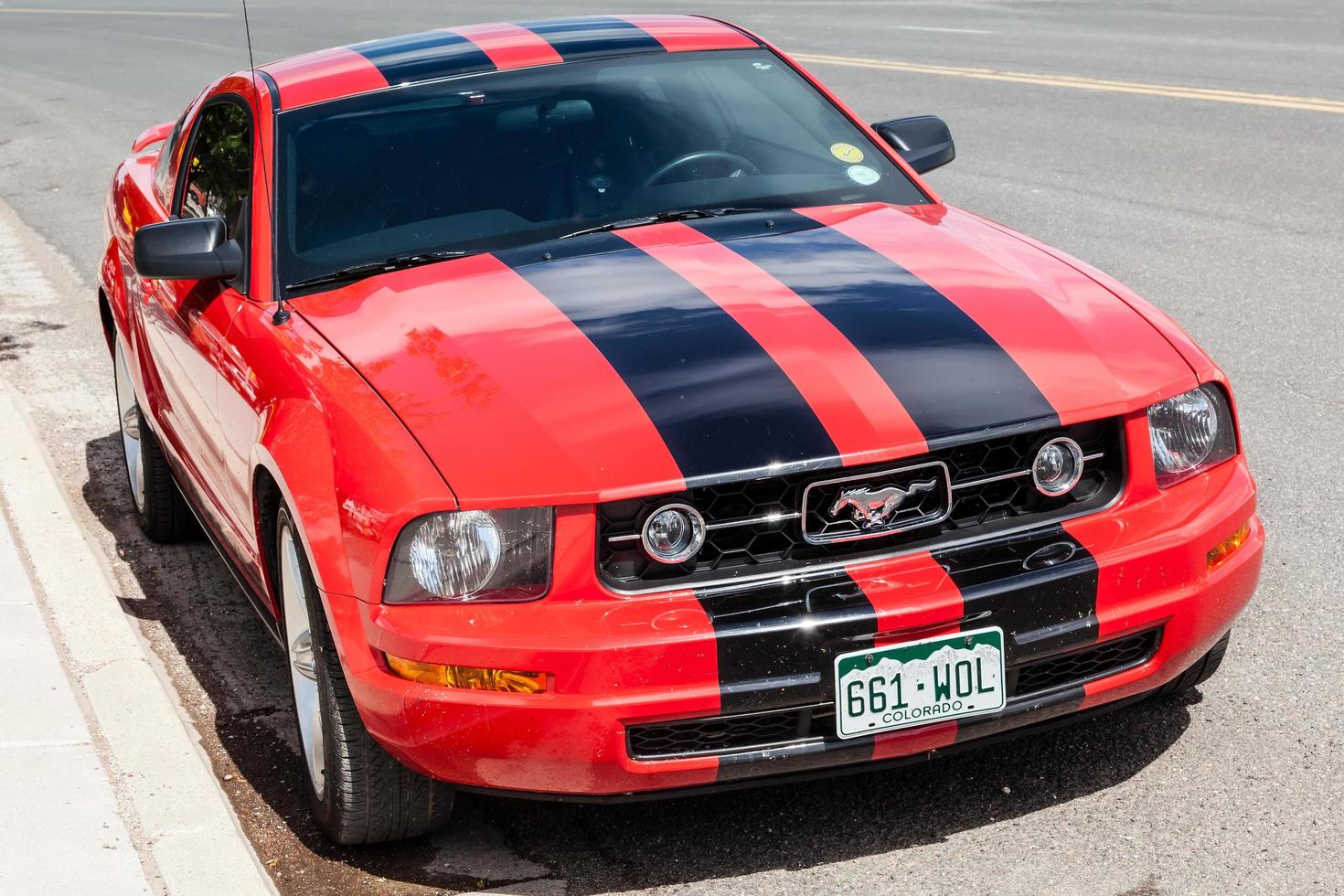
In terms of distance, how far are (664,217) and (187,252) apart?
46.2 inches

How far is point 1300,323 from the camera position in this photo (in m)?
7.02

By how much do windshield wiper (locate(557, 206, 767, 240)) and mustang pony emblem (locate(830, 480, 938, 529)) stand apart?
1.33m

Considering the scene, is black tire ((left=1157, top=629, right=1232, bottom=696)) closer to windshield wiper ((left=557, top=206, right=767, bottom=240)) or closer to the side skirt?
windshield wiper ((left=557, top=206, right=767, bottom=240))

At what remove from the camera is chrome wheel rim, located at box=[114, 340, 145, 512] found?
222 inches

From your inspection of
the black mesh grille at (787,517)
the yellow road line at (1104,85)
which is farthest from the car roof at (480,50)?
the yellow road line at (1104,85)

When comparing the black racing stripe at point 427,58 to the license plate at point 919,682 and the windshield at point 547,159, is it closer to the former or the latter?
the windshield at point 547,159

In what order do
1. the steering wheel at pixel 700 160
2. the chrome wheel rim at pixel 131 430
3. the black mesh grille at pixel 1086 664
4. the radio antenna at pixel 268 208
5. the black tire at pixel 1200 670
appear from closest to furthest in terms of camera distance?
the black mesh grille at pixel 1086 664, the black tire at pixel 1200 670, the radio antenna at pixel 268 208, the steering wheel at pixel 700 160, the chrome wheel rim at pixel 131 430

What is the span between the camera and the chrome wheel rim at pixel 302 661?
3551mm

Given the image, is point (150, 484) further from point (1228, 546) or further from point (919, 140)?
point (1228, 546)

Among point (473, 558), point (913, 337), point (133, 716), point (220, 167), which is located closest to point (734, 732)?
point (473, 558)

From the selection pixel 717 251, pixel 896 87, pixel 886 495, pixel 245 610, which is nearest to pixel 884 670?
pixel 886 495

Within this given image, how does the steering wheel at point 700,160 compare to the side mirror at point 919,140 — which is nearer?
the steering wheel at point 700,160

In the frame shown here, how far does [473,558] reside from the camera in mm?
3104

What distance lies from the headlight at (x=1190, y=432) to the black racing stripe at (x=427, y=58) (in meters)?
2.15
